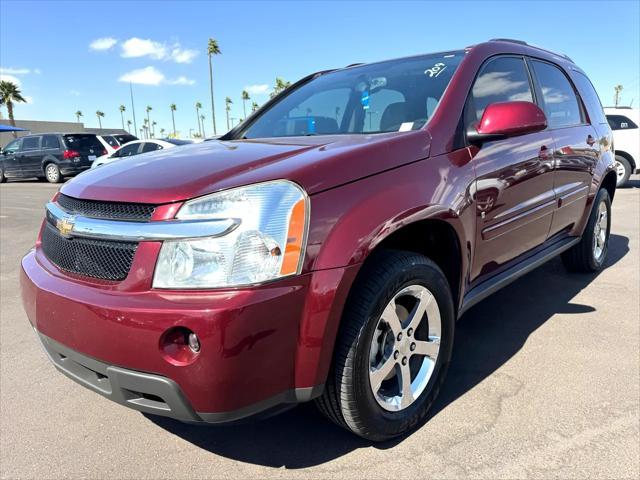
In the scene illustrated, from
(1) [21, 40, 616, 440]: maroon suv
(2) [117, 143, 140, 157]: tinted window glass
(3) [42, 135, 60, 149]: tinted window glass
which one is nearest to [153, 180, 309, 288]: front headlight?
(1) [21, 40, 616, 440]: maroon suv

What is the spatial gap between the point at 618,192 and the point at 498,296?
8410mm

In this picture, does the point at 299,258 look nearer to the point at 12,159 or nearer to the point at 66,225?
the point at 66,225

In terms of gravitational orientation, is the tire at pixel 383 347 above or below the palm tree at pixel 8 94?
below

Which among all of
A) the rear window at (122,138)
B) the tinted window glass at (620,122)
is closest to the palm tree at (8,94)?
the rear window at (122,138)

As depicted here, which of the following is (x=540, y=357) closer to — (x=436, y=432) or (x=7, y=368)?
(x=436, y=432)

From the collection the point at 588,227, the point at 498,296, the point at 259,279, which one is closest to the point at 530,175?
the point at 498,296

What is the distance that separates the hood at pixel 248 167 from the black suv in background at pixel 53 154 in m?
15.1

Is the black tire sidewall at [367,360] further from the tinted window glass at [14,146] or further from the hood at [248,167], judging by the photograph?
the tinted window glass at [14,146]

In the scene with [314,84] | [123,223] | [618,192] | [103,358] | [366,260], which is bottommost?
[618,192]

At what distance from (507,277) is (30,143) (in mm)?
17779

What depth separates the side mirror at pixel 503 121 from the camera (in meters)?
2.47

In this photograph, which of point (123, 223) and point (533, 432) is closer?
point (123, 223)

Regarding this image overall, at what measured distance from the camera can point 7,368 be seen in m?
3.03

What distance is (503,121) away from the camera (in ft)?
8.11
